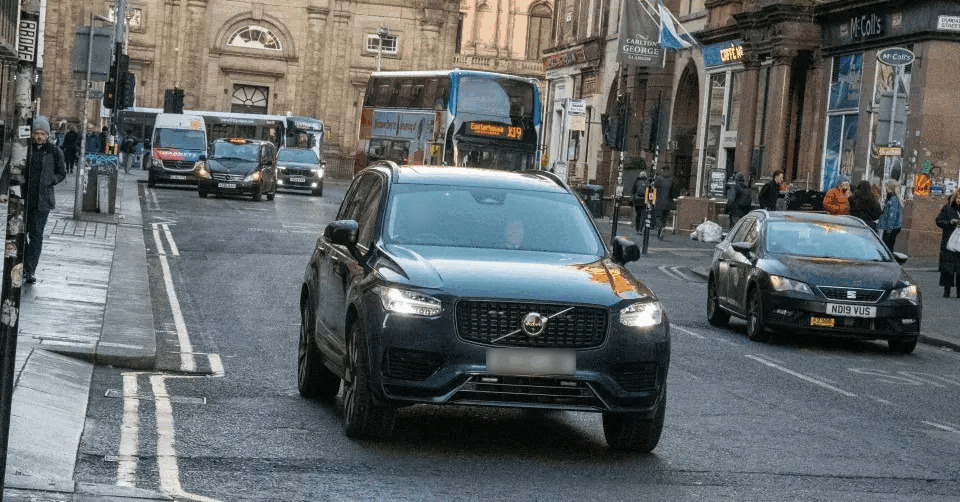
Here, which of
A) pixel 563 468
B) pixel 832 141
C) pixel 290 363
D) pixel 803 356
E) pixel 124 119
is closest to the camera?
pixel 563 468

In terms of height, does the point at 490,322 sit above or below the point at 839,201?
below

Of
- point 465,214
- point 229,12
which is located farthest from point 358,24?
point 465,214

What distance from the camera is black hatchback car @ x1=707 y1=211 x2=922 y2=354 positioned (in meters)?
17.2

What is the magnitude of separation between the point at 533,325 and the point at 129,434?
7.79ft

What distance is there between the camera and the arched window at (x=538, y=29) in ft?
321

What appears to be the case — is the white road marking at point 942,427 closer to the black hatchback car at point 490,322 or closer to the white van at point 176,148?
the black hatchback car at point 490,322

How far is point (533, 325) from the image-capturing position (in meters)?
8.73

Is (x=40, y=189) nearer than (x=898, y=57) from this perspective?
Yes

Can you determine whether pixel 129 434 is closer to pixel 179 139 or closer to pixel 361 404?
pixel 361 404

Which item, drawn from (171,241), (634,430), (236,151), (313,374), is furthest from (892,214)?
(236,151)

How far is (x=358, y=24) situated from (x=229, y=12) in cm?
742

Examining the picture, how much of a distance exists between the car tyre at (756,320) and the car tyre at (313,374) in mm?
7533

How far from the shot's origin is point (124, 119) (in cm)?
7894

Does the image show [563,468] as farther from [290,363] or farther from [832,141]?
[832,141]
